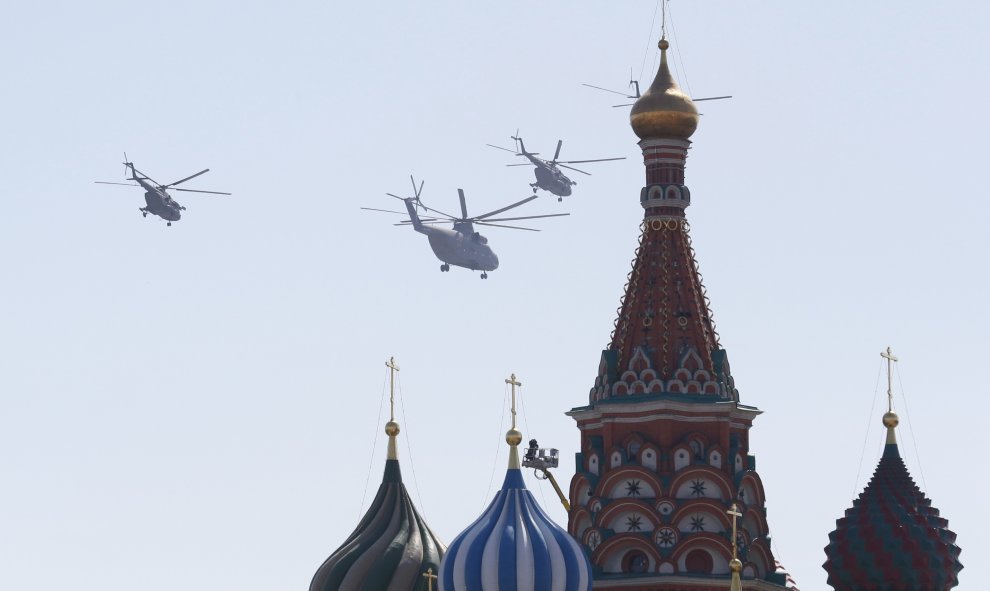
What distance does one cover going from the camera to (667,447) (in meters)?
69.1

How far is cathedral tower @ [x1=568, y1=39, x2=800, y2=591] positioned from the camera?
224ft

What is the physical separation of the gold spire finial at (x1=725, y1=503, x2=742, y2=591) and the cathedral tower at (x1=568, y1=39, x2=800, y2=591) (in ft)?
3.39

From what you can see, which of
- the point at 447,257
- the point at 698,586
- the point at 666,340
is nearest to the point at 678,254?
the point at 666,340

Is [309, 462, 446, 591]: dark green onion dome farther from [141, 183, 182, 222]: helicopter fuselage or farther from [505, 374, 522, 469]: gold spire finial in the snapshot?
[141, 183, 182, 222]: helicopter fuselage

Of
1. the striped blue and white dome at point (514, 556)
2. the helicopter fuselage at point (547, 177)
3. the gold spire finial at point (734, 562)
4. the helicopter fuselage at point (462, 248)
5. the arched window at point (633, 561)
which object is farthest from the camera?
the helicopter fuselage at point (547, 177)

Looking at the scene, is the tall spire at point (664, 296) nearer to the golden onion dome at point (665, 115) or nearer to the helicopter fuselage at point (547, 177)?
the golden onion dome at point (665, 115)

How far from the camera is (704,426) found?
227ft

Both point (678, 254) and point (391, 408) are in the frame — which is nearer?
point (678, 254)

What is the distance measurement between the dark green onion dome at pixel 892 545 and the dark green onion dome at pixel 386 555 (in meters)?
9.87

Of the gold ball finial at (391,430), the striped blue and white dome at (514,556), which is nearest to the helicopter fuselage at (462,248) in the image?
the gold ball finial at (391,430)

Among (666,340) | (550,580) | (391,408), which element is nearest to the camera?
(550,580)

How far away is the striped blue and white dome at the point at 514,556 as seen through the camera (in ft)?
215

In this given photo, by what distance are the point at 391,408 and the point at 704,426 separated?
10.6 metres

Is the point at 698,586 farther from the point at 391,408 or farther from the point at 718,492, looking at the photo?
the point at 391,408
